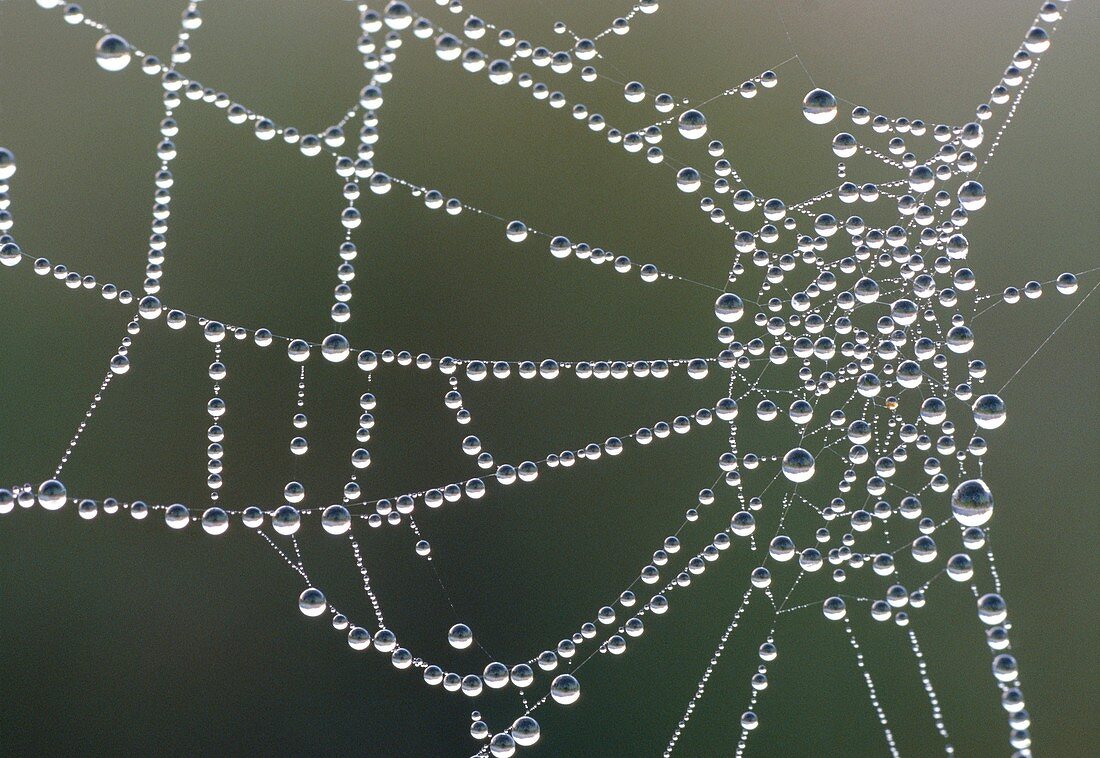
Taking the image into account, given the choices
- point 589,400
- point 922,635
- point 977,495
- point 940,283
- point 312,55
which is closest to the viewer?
point 977,495

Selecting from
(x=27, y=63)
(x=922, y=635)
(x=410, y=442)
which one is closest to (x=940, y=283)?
(x=922, y=635)

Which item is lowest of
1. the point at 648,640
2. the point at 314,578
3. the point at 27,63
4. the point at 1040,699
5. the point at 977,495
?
the point at 1040,699

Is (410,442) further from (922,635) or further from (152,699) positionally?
(922,635)

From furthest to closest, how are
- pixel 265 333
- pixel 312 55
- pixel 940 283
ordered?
pixel 312 55 → pixel 940 283 → pixel 265 333

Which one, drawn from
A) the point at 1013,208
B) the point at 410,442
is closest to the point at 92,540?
the point at 410,442

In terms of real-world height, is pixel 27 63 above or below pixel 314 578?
above

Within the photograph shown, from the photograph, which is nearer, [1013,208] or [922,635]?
[922,635]
